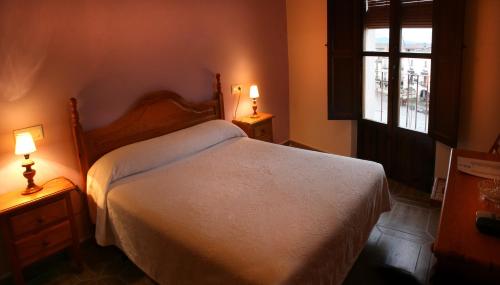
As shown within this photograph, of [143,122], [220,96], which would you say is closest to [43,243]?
[143,122]

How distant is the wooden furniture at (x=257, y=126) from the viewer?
3840 millimetres

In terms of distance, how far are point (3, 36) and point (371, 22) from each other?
316cm

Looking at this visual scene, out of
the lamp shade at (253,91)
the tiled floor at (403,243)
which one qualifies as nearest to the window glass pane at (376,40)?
the lamp shade at (253,91)

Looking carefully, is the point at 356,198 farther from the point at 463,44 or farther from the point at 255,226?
the point at 463,44

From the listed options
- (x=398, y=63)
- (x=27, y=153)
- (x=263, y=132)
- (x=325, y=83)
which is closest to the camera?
(x=27, y=153)

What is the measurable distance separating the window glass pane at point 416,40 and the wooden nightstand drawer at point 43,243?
322 cm

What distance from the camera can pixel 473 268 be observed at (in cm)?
125

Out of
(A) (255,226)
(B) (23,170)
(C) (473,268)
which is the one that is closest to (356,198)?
(A) (255,226)

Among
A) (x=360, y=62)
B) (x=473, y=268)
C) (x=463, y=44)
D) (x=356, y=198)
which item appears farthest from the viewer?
(x=360, y=62)

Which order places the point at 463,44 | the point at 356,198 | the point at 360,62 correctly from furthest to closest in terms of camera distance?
1. the point at 360,62
2. the point at 463,44
3. the point at 356,198

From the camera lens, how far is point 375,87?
13.1ft

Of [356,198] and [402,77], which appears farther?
[402,77]

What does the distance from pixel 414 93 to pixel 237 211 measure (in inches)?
93.7

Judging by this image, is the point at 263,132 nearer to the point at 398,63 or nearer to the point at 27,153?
the point at 398,63
